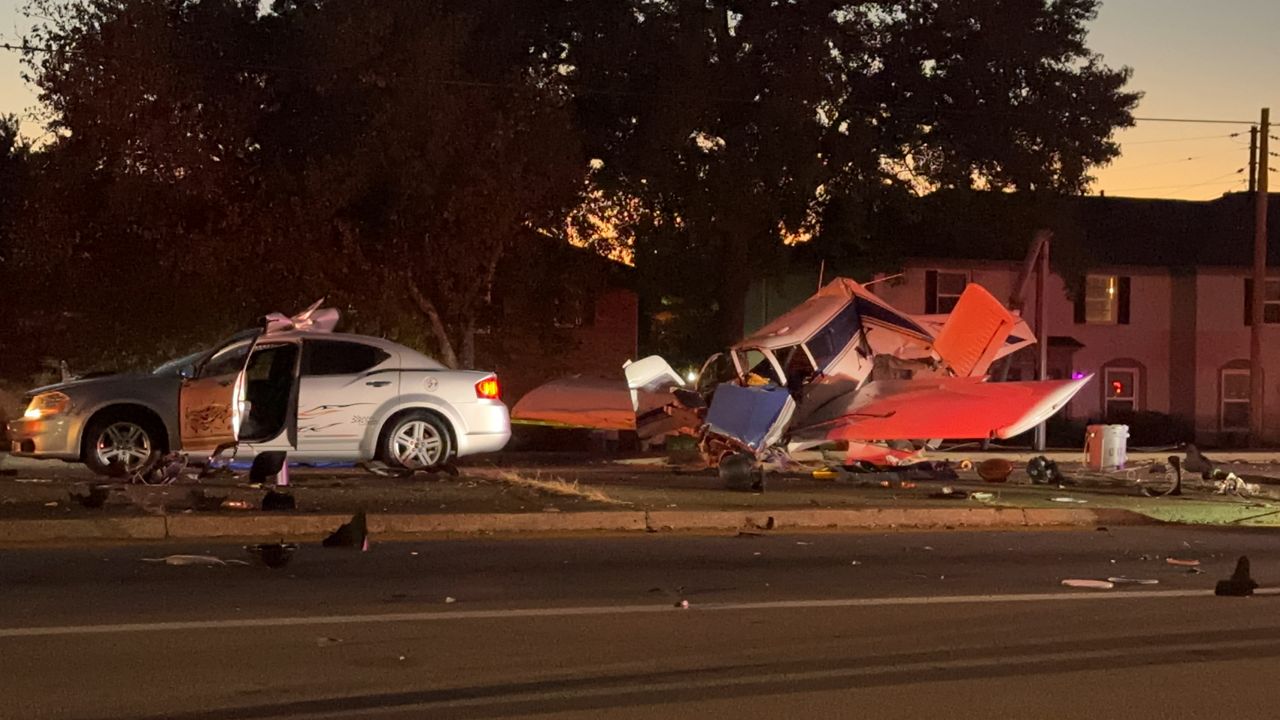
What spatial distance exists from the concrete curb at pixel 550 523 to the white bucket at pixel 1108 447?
487 centimetres

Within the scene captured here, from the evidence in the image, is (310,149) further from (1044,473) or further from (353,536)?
(353,536)

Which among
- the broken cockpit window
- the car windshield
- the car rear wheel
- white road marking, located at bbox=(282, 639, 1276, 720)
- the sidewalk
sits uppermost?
the broken cockpit window

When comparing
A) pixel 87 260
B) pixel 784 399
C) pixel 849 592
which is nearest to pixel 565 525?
pixel 849 592

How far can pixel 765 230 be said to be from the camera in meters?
30.1

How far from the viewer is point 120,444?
14523 mm

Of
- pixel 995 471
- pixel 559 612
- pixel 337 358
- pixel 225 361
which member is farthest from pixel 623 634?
pixel 995 471

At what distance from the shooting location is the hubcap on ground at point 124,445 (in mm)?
14461

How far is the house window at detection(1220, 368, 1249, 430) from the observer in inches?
1598

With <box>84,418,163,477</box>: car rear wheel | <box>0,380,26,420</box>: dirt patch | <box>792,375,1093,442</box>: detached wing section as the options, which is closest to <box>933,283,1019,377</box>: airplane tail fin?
<box>792,375,1093,442</box>: detached wing section

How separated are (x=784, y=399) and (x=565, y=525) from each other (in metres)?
4.88

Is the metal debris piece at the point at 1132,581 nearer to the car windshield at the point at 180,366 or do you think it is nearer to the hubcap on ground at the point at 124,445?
the car windshield at the point at 180,366

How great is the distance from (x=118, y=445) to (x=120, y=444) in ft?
0.07

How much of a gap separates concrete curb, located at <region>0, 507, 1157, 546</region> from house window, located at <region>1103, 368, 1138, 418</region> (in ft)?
91.1

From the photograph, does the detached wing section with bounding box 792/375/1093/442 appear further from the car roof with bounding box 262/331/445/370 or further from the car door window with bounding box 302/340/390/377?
the car door window with bounding box 302/340/390/377
